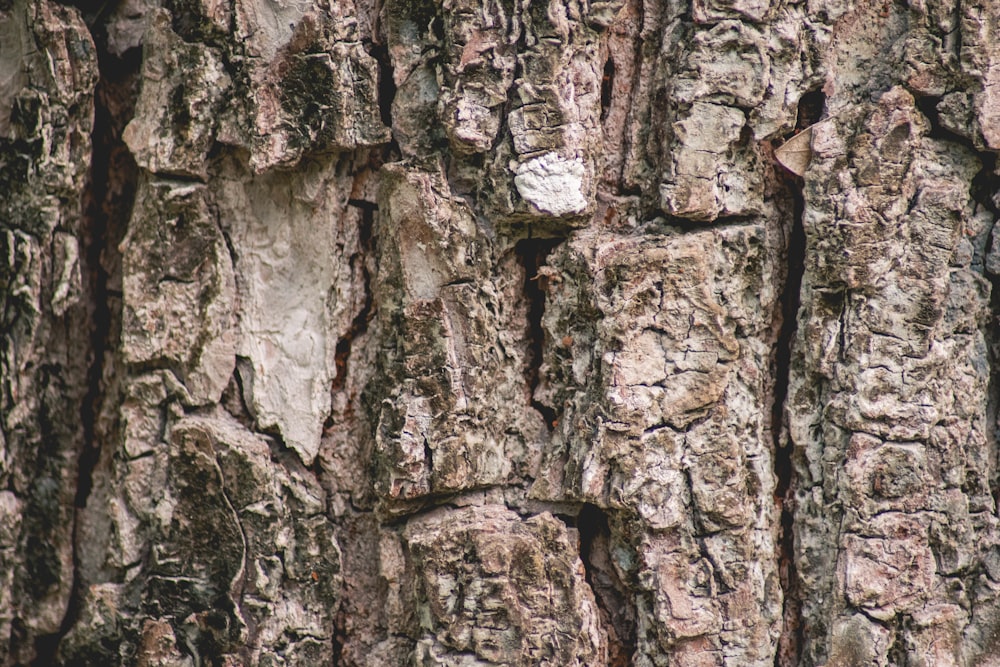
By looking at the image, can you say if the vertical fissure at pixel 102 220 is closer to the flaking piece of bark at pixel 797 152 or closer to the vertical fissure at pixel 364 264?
the vertical fissure at pixel 364 264

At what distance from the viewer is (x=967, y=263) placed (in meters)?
1.31

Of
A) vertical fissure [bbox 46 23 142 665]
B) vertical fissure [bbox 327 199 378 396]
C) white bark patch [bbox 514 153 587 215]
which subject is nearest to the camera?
→ white bark patch [bbox 514 153 587 215]

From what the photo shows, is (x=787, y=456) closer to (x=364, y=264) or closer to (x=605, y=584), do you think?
(x=605, y=584)

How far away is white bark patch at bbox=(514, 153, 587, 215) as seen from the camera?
4.15 feet

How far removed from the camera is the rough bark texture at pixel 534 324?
1.27 metres

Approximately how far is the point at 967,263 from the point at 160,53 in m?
1.35

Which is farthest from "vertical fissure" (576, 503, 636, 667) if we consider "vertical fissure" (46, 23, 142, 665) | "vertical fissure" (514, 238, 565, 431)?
"vertical fissure" (46, 23, 142, 665)

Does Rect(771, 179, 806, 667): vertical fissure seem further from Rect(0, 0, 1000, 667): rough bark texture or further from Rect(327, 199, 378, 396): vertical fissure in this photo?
Rect(327, 199, 378, 396): vertical fissure

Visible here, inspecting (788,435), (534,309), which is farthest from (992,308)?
(534,309)

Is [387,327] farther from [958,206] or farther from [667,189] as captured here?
[958,206]

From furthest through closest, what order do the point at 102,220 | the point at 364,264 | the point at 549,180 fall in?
1. the point at 102,220
2. the point at 364,264
3. the point at 549,180

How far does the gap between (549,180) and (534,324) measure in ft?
0.79

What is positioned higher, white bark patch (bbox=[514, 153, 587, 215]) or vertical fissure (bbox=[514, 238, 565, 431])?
white bark patch (bbox=[514, 153, 587, 215])

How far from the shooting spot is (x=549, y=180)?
1.27 m
